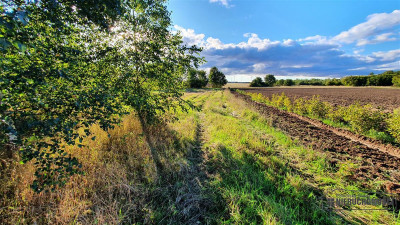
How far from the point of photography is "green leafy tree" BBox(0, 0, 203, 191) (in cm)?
197

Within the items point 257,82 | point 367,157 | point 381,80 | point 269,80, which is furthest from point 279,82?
point 367,157

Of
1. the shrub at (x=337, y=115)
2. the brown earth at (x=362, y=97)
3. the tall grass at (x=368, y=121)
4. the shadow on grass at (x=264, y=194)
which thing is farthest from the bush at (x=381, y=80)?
the shadow on grass at (x=264, y=194)

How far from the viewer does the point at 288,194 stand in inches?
136

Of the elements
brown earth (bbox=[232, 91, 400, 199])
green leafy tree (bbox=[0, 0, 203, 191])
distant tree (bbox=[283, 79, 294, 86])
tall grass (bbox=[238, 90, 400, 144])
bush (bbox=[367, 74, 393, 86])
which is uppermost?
distant tree (bbox=[283, 79, 294, 86])

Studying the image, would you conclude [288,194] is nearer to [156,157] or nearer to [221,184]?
[221,184]

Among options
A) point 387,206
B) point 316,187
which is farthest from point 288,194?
point 387,206

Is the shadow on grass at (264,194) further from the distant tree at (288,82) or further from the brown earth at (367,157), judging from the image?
the distant tree at (288,82)

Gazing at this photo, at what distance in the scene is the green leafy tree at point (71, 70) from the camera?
1.97m

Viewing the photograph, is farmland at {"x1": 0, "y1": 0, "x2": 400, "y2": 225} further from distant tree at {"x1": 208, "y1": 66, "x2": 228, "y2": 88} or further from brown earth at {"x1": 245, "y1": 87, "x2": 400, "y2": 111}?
distant tree at {"x1": 208, "y1": 66, "x2": 228, "y2": 88}

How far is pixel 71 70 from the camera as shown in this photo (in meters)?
2.95

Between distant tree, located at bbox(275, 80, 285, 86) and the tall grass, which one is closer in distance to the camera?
the tall grass

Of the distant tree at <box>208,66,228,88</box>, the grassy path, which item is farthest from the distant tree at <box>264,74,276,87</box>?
the grassy path

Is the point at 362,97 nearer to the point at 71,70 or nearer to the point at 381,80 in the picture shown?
the point at 71,70

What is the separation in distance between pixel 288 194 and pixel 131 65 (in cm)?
567
